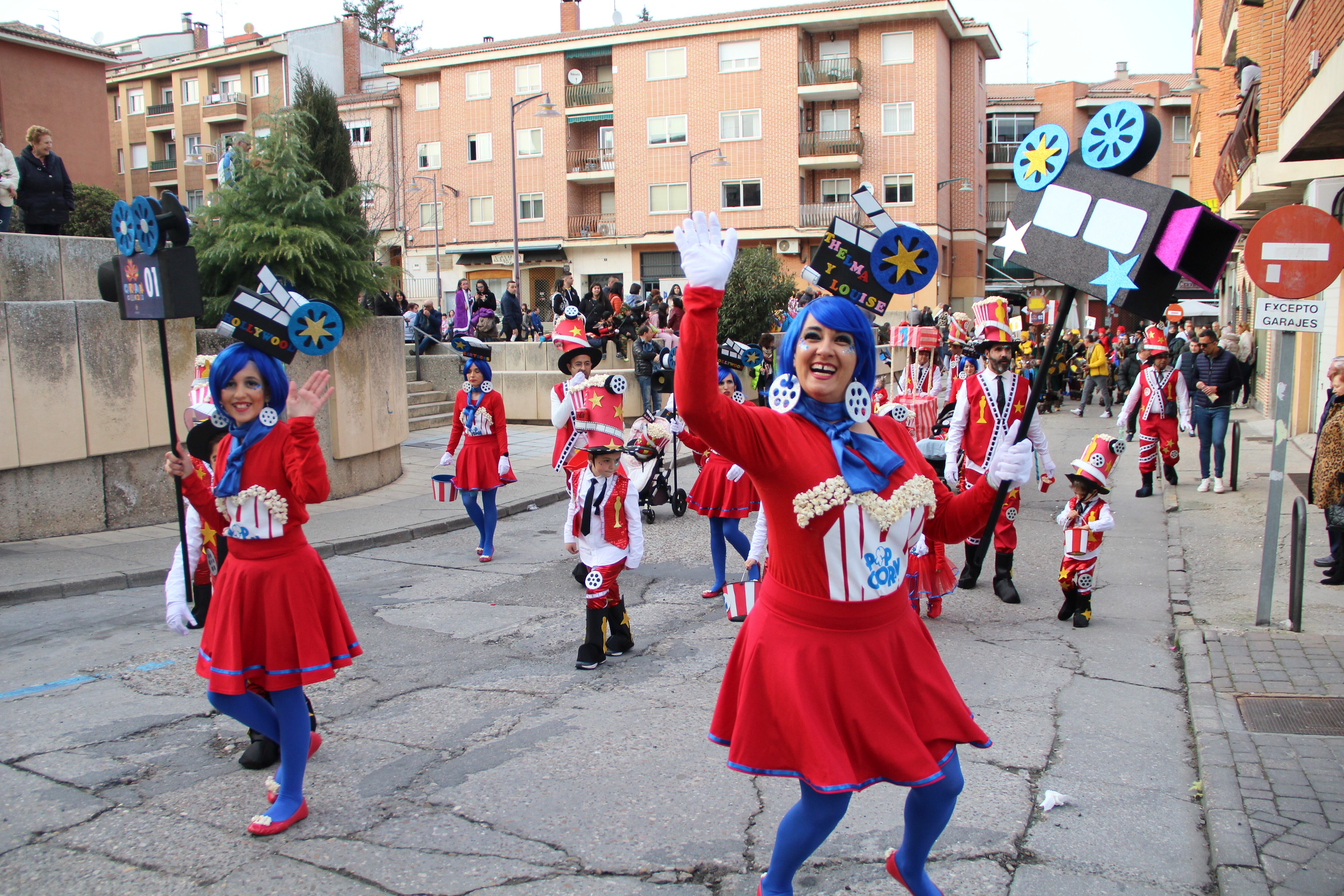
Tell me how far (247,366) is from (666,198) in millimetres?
43057

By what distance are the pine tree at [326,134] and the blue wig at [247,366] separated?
10601 mm

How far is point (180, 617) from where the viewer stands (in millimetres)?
4668

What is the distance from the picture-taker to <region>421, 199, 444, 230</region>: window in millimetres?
48969

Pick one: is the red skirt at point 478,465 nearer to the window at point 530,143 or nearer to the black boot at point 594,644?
the black boot at point 594,644

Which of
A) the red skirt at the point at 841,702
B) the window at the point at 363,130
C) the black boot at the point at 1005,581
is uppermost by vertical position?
the window at the point at 363,130

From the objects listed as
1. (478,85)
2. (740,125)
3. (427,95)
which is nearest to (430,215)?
(427,95)

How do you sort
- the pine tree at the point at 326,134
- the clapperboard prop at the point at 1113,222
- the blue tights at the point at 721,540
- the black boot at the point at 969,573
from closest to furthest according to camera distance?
1. the clapperboard prop at the point at 1113,222
2. the blue tights at the point at 721,540
3. the black boot at the point at 969,573
4. the pine tree at the point at 326,134

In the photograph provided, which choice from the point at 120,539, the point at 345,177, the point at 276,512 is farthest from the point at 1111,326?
the point at 276,512

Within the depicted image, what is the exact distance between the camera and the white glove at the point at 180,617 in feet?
15.3

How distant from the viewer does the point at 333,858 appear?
377 cm

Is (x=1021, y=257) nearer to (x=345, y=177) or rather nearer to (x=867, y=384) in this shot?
(x=867, y=384)

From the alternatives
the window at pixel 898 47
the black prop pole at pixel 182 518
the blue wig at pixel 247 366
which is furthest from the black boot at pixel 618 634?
the window at pixel 898 47

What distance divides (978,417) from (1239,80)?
13.0m

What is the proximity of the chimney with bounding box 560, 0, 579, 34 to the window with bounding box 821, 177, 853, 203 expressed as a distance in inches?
586
